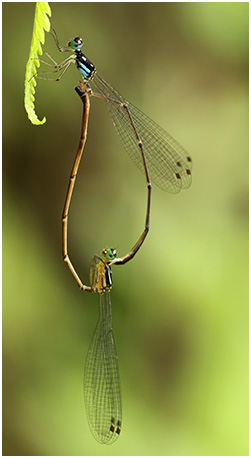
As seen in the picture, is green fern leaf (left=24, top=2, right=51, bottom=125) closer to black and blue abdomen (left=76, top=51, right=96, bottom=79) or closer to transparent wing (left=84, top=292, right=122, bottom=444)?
black and blue abdomen (left=76, top=51, right=96, bottom=79)

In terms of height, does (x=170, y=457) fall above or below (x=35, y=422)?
below

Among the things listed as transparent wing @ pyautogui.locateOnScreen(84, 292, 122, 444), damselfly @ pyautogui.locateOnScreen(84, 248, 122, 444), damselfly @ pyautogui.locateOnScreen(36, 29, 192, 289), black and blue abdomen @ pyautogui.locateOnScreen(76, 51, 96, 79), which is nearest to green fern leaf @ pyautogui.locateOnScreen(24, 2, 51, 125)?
black and blue abdomen @ pyautogui.locateOnScreen(76, 51, 96, 79)

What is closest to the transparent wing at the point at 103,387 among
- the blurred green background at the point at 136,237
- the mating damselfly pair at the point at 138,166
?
the mating damselfly pair at the point at 138,166

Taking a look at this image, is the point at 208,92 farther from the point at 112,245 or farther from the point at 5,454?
the point at 5,454

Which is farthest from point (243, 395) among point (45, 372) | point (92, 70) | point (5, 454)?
point (92, 70)

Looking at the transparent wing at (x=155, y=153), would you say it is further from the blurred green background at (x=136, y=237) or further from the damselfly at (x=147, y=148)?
the blurred green background at (x=136, y=237)
